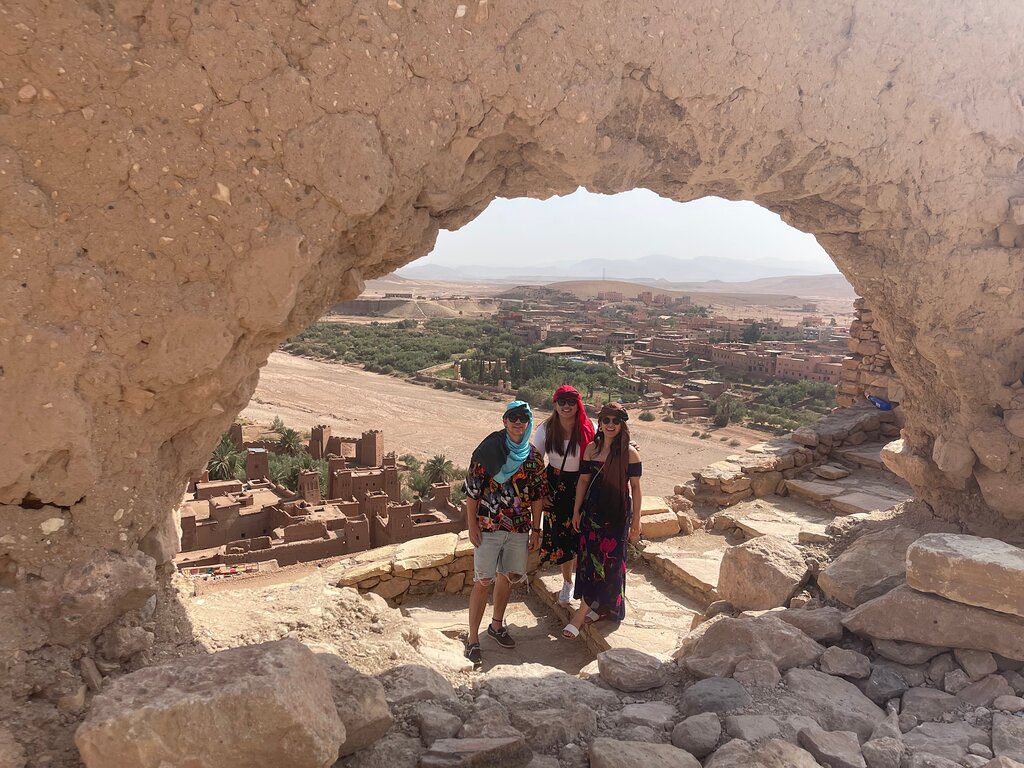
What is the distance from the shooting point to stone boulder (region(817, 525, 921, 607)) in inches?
132

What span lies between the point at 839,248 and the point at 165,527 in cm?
389

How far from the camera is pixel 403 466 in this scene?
1459 cm

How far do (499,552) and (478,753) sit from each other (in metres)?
1.71

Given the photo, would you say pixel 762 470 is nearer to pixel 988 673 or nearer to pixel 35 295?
pixel 988 673

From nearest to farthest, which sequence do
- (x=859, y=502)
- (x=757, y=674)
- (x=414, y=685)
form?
(x=414, y=685), (x=757, y=674), (x=859, y=502)

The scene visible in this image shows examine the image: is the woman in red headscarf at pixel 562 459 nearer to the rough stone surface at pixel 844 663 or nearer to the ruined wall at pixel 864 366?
the rough stone surface at pixel 844 663

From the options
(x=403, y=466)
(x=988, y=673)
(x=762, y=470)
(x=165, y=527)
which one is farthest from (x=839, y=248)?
(x=403, y=466)

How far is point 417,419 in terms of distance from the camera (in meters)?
21.7

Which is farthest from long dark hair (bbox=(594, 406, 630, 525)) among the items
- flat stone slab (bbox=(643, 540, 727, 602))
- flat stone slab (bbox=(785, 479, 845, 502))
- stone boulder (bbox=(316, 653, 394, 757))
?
flat stone slab (bbox=(785, 479, 845, 502))

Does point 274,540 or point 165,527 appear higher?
point 165,527

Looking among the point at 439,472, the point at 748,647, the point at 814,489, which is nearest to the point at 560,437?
the point at 748,647

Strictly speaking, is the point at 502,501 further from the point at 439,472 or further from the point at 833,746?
the point at 439,472

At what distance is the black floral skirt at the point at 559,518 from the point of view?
13.6ft

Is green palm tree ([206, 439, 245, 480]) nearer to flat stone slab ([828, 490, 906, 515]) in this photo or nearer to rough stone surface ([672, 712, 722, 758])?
flat stone slab ([828, 490, 906, 515])
